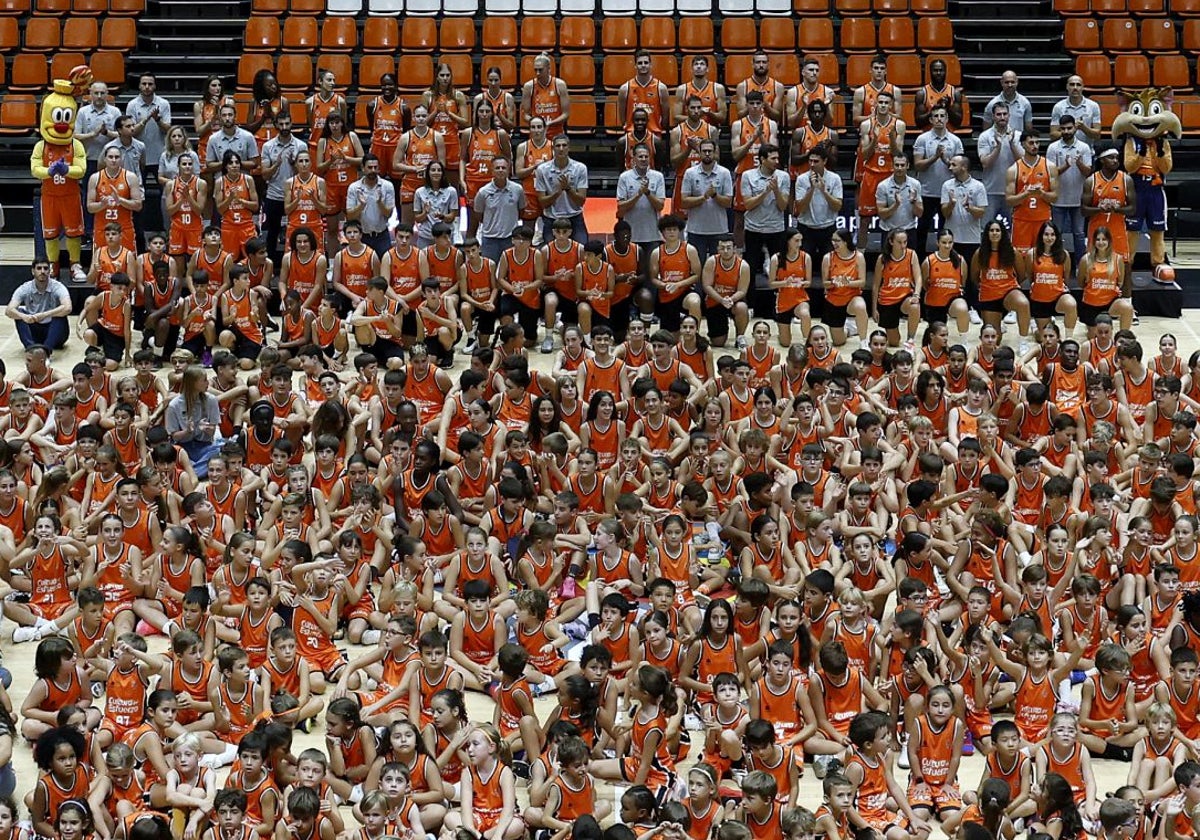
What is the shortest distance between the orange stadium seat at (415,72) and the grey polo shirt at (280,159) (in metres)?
2.41

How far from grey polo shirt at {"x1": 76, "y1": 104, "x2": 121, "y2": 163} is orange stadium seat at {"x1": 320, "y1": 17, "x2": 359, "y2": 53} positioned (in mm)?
2851

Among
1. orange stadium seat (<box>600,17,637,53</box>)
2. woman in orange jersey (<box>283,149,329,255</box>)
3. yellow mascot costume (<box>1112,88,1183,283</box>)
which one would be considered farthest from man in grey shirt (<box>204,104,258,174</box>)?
yellow mascot costume (<box>1112,88,1183,283</box>)

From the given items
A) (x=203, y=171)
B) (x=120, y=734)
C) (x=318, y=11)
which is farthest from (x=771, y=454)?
(x=318, y=11)

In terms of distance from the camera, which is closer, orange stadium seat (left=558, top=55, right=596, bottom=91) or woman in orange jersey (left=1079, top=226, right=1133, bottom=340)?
woman in orange jersey (left=1079, top=226, right=1133, bottom=340)

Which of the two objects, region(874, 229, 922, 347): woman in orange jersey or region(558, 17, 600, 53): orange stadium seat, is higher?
region(558, 17, 600, 53): orange stadium seat

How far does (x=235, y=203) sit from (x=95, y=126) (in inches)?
69.6

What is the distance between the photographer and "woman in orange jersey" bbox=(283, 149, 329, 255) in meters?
16.1

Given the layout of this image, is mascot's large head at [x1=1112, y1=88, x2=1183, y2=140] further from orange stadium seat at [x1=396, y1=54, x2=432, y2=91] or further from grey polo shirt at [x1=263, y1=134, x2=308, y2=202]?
grey polo shirt at [x1=263, y1=134, x2=308, y2=202]

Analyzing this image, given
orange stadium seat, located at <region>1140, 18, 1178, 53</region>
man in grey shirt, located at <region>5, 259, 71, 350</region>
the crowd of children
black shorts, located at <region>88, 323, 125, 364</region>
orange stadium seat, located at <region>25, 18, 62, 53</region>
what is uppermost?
orange stadium seat, located at <region>25, 18, 62, 53</region>

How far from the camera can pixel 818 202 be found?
1580 centimetres

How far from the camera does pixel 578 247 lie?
50.6ft

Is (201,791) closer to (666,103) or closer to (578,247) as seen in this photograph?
(578,247)

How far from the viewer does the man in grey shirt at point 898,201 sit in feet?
52.1

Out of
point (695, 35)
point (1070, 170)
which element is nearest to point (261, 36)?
point (695, 35)
